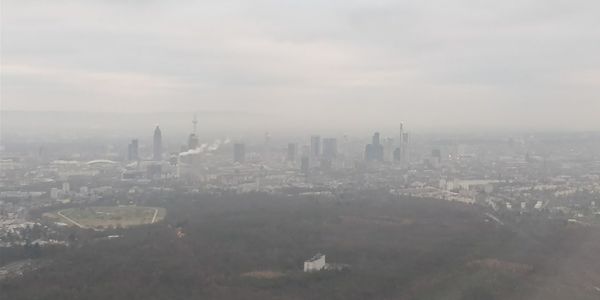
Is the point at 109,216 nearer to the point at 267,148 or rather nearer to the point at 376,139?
the point at 267,148

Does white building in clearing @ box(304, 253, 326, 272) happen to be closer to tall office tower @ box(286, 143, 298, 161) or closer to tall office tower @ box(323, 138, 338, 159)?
tall office tower @ box(286, 143, 298, 161)

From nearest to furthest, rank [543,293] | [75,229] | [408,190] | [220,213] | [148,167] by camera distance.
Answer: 1. [543,293]
2. [75,229]
3. [220,213]
4. [408,190]
5. [148,167]

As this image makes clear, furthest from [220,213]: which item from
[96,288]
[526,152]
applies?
[526,152]

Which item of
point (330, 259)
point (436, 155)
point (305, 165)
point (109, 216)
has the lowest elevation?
point (109, 216)

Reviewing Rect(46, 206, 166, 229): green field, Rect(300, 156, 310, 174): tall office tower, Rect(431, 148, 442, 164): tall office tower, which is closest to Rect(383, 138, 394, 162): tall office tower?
Rect(431, 148, 442, 164): tall office tower

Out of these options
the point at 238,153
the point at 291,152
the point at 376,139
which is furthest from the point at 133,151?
the point at 376,139

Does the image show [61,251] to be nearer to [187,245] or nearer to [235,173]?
[187,245]
